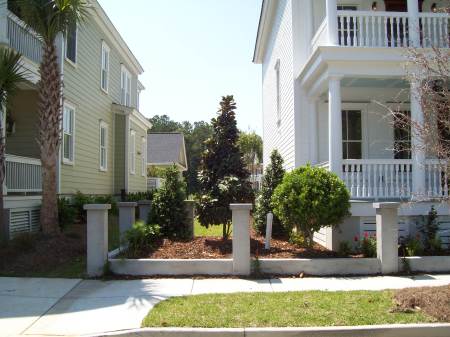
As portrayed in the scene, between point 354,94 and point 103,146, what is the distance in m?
10.9

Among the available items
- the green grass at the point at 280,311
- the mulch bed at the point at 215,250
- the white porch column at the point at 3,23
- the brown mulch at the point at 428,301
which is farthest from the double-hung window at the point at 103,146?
the brown mulch at the point at 428,301

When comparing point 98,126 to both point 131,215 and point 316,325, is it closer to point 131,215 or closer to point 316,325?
point 131,215

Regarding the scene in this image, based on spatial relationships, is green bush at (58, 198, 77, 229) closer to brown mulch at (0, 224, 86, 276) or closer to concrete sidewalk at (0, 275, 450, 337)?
brown mulch at (0, 224, 86, 276)

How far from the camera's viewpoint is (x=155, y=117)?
11538cm

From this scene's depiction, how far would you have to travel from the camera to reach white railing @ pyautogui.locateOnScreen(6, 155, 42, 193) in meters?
11.2

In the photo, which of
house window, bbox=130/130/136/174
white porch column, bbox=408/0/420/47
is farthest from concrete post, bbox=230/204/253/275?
house window, bbox=130/130/136/174

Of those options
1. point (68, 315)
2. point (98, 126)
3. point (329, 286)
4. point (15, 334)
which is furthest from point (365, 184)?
point (98, 126)

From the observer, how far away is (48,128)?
1021cm

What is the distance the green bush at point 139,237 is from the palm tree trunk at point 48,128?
6.94 ft

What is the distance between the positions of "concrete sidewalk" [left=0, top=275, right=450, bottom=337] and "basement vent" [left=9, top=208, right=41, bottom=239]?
3.14 metres

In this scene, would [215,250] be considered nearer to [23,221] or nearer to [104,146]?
[23,221]

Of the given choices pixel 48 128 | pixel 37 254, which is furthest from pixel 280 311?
pixel 48 128

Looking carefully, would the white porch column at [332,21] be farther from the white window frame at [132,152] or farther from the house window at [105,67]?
the white window frame at [132,152]

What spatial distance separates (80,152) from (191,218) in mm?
7190
